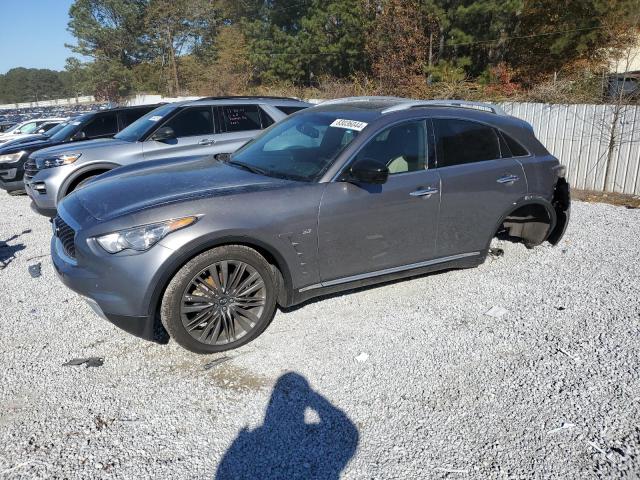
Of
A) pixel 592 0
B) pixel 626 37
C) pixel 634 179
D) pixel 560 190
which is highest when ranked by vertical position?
pixel 592 0

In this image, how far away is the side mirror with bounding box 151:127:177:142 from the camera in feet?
23.3

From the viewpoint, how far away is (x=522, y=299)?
453 centimetres

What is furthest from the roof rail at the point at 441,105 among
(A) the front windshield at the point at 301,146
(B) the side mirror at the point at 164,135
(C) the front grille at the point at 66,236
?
(B) the side mirror at the point at 164,135

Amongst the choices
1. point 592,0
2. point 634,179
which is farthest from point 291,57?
point 634,179

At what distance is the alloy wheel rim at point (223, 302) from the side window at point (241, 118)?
4638mm

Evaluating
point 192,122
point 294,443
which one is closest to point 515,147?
point 294,443

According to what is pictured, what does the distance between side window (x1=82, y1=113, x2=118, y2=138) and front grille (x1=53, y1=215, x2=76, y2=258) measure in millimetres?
6738

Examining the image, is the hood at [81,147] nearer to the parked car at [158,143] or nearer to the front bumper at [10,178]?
the parked car at [158,143]

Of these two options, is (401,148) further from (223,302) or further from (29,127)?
(29,127)

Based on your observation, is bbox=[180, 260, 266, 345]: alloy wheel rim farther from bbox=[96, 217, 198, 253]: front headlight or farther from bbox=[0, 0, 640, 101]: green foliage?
bbox=[0, 0, 640, 101]: green foliage

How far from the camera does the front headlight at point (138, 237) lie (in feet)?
10.7

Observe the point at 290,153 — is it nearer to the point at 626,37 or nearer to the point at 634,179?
the point at 634,179

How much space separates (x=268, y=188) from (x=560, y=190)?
11.1 ft

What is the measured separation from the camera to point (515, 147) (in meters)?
4.92
